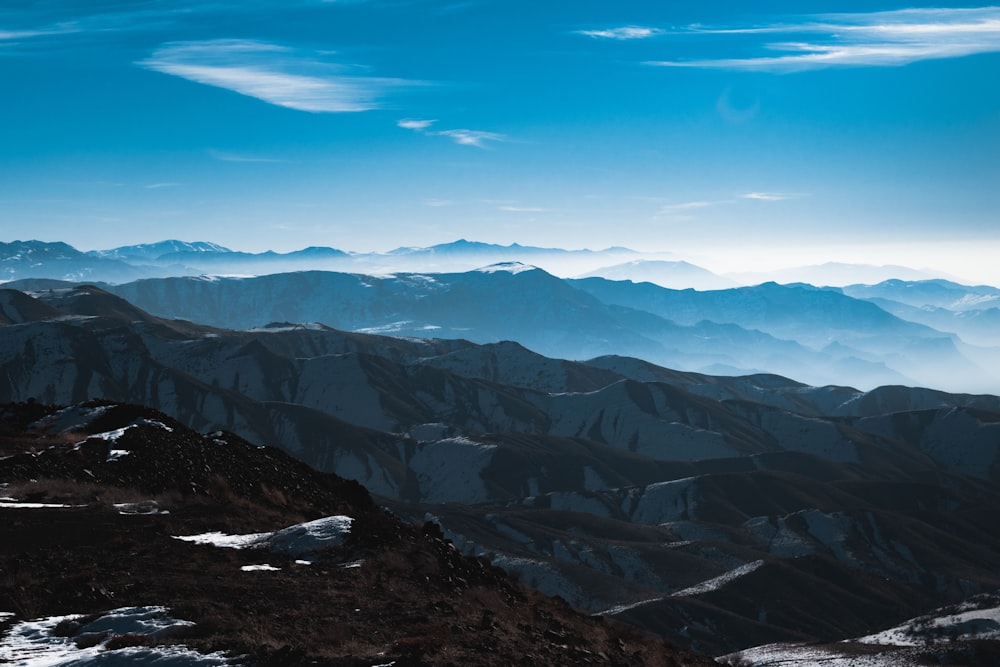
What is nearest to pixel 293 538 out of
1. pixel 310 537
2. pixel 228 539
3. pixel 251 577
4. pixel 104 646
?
pixel 310 537

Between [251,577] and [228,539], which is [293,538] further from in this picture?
[251,577]

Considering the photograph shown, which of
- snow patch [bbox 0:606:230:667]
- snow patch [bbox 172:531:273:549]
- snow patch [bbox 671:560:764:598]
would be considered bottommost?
snow patch [bbox 671:560:764:598]

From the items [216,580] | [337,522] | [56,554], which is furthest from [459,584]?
[56,554]

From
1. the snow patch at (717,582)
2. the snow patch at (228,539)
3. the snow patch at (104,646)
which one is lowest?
the snow patch at (717,582)

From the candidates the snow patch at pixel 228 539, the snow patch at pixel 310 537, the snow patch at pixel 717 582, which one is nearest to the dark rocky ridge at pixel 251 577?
the snow patch at pixel 310 537

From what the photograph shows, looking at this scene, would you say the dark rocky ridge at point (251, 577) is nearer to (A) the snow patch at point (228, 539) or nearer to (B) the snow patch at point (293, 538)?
(B) the snow patch at point (293, 538)

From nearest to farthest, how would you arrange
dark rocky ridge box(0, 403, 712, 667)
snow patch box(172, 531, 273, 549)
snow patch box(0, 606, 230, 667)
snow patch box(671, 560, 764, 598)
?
1. snow patch box(0, 606, 230, 667)
2. dark rocky ridge box(0, 403, 712, 667)
3. snow patch box(172, 531, 273, 549)
4. snow patch box(671, 560, 764, 598)

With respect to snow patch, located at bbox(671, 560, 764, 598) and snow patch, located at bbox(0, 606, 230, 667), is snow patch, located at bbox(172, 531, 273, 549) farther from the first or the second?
snow patch, located at bbox(671, 560, 764, 598)

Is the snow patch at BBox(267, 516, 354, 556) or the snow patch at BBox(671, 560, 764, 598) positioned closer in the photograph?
the snow patch at BBox(267, 516, 354, 556)

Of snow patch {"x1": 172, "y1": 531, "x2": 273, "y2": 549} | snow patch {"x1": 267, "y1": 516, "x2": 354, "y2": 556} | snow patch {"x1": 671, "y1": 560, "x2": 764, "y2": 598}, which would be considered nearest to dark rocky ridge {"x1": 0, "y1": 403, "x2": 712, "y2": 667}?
snow patch {"x1": 267, "y1": 516, "x2": 354, "y2": 556}

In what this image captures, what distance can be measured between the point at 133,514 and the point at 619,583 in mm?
141030

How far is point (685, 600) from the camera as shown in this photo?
487 ft

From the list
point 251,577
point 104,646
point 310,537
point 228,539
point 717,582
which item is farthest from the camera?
point 717,582

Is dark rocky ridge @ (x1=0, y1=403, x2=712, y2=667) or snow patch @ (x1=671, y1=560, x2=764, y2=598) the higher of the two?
dark rocky ridge @ (x1=0, y1=403, x2=712, y2=667)
